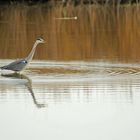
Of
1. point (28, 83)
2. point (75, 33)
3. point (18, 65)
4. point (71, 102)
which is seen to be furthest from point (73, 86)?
point (75, 33)

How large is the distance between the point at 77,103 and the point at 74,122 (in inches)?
56.8

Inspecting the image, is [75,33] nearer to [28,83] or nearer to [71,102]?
[28,83]

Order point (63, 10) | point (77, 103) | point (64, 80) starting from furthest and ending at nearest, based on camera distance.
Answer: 1. point (63, 10)
2. point (64, 80)
3. point (77, 103)

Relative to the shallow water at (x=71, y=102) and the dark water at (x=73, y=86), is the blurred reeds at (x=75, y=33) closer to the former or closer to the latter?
the dark water at (x=73, y=86)

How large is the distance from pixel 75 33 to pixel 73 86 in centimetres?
1098

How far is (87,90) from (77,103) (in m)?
1.02

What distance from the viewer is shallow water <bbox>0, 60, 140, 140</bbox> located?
9.30 m

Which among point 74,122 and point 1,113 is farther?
point 1,113

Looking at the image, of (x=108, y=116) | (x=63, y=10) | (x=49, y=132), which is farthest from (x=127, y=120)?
(x=63, y=10)

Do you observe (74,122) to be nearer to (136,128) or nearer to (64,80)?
(136,128)

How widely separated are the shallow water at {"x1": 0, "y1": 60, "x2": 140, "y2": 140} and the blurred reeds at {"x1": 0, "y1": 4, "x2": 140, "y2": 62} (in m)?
2.48

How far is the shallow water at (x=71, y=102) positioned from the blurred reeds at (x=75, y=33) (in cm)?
248

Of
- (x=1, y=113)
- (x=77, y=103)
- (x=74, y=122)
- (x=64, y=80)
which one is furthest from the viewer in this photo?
(x=64, y=80)

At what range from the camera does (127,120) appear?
10055 mm
